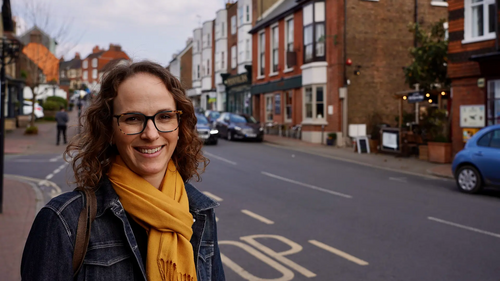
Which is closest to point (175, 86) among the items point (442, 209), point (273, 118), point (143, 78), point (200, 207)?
point (143, 78)

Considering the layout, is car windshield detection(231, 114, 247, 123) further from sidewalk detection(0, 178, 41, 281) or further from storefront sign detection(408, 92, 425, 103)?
sidewalk detection(0, 178, 41, 281)

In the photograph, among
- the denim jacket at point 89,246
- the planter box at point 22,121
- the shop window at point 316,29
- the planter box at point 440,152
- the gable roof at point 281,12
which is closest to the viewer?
the denim jacket at point 89,246

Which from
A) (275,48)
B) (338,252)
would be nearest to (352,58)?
(275,48)

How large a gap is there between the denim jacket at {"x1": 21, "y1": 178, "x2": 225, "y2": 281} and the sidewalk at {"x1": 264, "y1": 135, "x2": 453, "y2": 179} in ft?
46.4

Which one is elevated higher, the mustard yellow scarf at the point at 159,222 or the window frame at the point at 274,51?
the window frame at the point at 274,51

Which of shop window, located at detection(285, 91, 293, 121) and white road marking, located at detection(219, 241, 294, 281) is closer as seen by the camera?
white road marking, located at detection(219, 241, 294, 281)

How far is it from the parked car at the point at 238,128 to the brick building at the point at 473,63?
11.6 meters

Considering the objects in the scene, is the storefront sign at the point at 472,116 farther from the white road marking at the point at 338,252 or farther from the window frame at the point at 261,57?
the window frame at the point at 261,57

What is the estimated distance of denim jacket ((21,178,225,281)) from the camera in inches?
65.9

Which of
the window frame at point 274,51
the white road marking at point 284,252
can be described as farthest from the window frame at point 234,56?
the white road marking at point 284,252

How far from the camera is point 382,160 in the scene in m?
18.8

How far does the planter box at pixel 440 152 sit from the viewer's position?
1720 centimetres

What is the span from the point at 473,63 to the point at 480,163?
6788 millimetres

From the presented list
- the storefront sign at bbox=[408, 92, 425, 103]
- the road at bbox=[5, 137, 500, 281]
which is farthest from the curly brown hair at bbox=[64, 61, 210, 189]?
the storefront sign at bbox=[408, 92, 425, 103]
